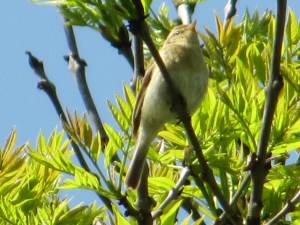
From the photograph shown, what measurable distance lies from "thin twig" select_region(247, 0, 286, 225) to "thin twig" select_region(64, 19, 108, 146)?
889 mm

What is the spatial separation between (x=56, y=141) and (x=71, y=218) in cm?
33

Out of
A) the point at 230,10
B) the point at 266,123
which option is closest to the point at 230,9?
the point at 230,10

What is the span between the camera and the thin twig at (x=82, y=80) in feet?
10.4

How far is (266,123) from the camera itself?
229cm

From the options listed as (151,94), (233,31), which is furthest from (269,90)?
(151,94)

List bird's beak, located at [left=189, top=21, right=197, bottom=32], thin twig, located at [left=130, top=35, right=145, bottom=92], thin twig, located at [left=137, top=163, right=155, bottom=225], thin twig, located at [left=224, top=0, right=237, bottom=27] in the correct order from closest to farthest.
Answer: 1. thin twig, located at [left=137, top=163, right=155, bottom=225]
2. thin twig, located at [left=130, top=35, right=145, bottom=92]
3. thin twig, located at [left=224, top=0, right=237, bottom=27]
4. bird's beak, located at [left=189, top=21, right=197, bottom=32]

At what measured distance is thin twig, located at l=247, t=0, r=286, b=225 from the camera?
6.99ft

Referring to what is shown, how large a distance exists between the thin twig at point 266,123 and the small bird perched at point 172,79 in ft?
3.80

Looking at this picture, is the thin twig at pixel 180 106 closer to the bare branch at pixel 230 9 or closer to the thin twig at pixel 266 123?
the thin twig at pixel 266 123

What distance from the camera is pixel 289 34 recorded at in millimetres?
3188

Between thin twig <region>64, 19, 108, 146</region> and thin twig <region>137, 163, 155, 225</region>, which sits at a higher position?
thin twig <region>64, 19, 108, 146</region>

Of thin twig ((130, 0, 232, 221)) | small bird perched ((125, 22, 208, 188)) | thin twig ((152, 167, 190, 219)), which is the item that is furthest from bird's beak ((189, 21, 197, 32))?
thin twig ((152, 167, 190, 219))

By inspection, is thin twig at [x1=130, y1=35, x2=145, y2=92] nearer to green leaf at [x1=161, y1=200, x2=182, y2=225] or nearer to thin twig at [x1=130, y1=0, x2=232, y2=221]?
thin twig at [x1=130, y1=0, x2=232, y2=221]

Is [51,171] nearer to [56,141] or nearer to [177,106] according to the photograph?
[56,141]
